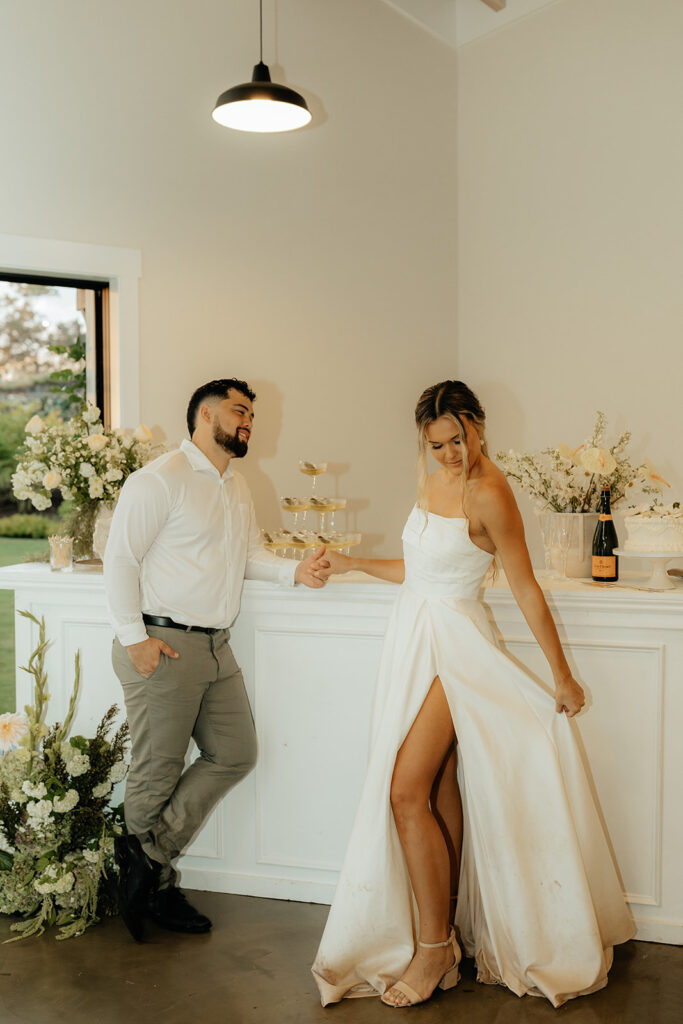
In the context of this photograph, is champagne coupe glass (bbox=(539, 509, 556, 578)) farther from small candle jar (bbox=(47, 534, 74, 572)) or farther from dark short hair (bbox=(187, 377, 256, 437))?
small candle jar (bbox=(47, 534, 74, 572))

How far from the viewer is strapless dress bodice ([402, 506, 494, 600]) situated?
262 centimetres

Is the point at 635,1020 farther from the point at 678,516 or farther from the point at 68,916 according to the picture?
the point at 68,916

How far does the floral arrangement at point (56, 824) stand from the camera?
10.1ft

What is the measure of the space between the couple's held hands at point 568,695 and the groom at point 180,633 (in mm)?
849

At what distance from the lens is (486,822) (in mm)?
2596

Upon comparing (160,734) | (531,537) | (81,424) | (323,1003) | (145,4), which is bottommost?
(323,1003)

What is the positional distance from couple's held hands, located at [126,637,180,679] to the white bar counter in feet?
1.35

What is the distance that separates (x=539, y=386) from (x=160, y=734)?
10.2 feet

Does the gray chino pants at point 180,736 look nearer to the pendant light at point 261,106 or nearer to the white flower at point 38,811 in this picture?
the white flower at point 38,811

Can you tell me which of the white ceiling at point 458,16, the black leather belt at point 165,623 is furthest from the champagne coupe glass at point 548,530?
the white ceiling at point 458,16

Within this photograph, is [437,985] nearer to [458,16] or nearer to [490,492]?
[490,492]

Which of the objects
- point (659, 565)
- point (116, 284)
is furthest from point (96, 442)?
point (659, 565)

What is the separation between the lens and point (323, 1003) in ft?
8.51

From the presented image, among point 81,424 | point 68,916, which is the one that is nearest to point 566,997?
point 68,916
